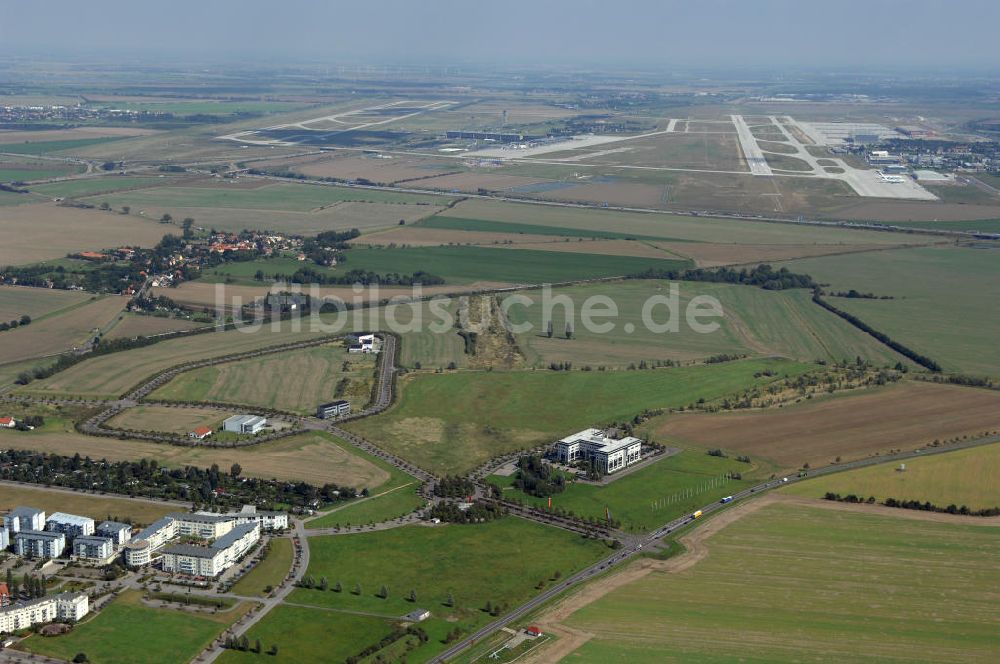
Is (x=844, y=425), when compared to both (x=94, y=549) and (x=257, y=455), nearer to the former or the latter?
(x=257, y=455)

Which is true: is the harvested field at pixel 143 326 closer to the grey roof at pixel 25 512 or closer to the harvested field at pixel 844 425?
the grey roof at pixel 25 512

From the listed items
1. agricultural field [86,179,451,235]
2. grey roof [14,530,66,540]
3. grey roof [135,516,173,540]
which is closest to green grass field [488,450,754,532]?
grey roof [135,516,173,540]

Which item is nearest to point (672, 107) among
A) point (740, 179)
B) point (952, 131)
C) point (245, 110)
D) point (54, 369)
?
point (952, 131)

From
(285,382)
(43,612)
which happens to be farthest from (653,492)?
(43,612)

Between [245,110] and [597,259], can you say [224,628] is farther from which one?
[245,110]

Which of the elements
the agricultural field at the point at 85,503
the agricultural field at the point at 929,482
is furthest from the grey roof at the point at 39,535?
the agricultural field at the point at 929,482

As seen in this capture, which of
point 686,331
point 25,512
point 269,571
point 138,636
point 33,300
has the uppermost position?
point 686,331
